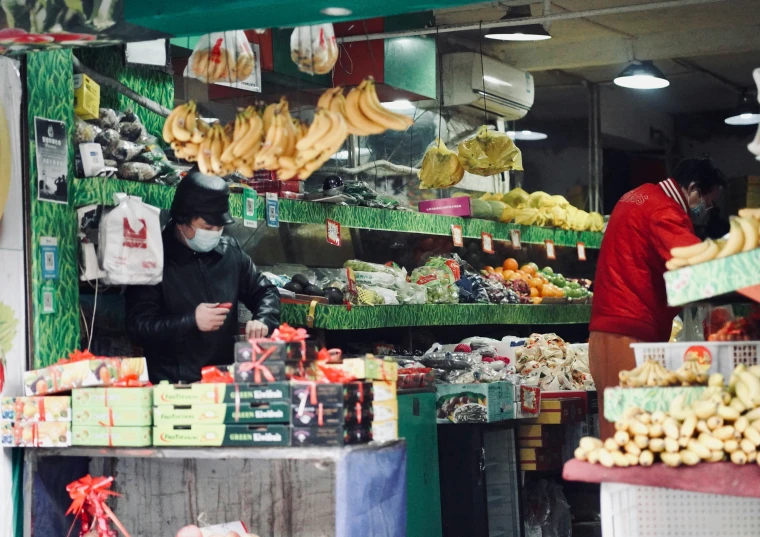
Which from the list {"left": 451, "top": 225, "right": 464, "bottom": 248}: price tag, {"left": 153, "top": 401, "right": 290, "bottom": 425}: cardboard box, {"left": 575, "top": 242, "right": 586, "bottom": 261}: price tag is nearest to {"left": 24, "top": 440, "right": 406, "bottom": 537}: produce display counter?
{"left": 153, "top": 401, "right": 290, "bottom": 425}: cardboard box

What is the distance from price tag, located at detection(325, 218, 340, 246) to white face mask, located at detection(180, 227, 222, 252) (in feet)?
3.41

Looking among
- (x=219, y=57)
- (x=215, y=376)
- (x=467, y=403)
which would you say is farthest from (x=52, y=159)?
(x=467, y=403)

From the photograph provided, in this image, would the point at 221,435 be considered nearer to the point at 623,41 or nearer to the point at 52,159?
the point at 52,159

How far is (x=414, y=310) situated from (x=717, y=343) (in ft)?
10.8

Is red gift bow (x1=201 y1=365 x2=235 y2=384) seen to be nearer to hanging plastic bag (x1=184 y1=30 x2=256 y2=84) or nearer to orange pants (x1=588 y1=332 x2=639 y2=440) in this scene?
hanging plastic bag (x1=184 y1=30 x2=256 y2=84)

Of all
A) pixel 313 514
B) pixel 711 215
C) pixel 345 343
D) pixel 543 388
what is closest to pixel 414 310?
pixel 345 343

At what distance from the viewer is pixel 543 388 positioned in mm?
7863

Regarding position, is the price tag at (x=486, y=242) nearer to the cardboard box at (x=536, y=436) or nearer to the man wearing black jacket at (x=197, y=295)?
the cardboard box at (x=536, y=436)

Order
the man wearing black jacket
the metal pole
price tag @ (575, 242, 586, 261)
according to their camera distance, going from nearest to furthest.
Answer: the man wearing black jacket
the metal pole
price tag @ (575, 242, 586, 261)

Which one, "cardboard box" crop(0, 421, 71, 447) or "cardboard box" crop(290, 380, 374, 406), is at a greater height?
"cardboard box" crop(290, 380, 374, 406)

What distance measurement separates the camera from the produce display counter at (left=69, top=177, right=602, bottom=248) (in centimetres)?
538

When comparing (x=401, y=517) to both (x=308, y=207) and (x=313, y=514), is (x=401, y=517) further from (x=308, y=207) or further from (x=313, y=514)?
(x=308, y=207)

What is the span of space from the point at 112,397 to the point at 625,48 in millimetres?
7325

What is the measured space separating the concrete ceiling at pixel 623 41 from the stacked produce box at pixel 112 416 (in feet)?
17.0
